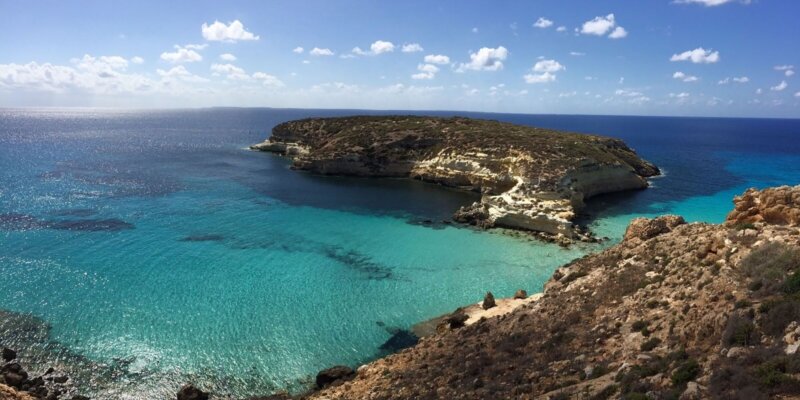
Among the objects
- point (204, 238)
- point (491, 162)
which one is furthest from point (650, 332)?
point (491, 162)

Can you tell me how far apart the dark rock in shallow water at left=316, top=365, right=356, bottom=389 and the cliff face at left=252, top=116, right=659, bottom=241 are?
30250 millimetres

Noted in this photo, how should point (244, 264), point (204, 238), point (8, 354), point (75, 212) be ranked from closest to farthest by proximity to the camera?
point (8, 354)
point (244, 264)
point (204, 238)
point (75, 212)

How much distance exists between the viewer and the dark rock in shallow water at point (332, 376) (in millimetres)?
23359

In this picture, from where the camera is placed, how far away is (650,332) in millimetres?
17438

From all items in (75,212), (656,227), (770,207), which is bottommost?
(75,212)

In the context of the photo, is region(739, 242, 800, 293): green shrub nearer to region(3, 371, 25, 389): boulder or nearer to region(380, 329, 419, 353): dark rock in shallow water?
region(380, 329, 419, 353): dark rock in shallow water

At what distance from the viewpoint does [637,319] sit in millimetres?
18844

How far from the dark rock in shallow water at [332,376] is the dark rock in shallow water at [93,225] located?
33512 millimetres

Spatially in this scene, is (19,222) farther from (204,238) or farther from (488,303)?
(488,303)

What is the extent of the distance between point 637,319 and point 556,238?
28.0m

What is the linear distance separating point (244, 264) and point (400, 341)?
16.8 metres

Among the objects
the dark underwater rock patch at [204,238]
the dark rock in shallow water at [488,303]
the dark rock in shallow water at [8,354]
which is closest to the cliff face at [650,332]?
the dark rock in shallow water at [488,303]

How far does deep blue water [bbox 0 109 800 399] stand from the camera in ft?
85.8

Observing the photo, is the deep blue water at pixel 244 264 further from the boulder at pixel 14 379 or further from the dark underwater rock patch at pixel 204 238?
the boulder at pixel 14 379
